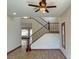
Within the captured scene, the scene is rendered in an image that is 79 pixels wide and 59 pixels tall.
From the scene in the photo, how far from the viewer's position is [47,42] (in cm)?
1146

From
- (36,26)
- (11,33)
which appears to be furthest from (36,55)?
(36,26)

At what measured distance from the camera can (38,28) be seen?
13453 mm

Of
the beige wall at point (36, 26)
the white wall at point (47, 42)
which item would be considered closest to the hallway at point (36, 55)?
the white wall at point (47, 42)

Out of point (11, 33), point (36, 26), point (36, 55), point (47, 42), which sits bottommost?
point (36, 55)

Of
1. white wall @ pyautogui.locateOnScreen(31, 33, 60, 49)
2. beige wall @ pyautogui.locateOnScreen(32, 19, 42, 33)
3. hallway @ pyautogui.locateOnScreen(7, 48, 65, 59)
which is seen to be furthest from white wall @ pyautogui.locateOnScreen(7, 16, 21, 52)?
beige wall @ pyautogui.locateOnScreen(32, 19, 42, 33)

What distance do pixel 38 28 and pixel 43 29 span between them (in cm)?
77

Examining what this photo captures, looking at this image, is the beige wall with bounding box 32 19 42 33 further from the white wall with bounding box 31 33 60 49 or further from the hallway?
the hallway

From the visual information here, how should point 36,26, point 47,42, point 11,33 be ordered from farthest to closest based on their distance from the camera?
point 36,26, point 47,42, point 11,33

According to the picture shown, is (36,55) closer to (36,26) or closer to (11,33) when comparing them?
(11,33)

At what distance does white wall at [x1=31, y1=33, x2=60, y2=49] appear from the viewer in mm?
11438

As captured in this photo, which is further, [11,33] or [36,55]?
[11,33]
